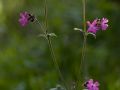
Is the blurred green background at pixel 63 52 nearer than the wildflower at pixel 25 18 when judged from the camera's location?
No

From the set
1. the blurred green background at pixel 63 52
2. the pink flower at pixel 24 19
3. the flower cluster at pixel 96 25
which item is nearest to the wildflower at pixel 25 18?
the pink flower at pixel 24 19

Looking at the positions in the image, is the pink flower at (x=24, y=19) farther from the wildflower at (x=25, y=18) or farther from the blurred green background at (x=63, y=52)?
the blurred green background at (x=63, y=52)

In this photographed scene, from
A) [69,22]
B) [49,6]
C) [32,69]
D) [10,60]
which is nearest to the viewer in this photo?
[32,69]

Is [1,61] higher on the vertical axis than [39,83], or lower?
higher

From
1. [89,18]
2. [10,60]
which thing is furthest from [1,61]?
[89,18]

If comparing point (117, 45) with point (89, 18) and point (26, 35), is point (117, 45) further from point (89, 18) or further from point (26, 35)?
point (26, 35)

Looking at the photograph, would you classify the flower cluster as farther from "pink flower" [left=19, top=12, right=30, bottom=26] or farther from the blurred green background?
the blurred green background

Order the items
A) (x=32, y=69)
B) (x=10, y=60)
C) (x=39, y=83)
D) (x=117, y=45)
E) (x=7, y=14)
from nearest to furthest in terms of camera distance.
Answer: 1. (x=39, y=83)
2. (x=32, y=69)
3. (x=10, y=60)
4. (x=117, y=45)
5. (x=7, y=14)

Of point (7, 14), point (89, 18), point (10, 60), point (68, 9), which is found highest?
point (7, 14)

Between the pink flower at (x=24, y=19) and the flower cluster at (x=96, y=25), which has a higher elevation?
the pink flower at (x=24, y=19)
